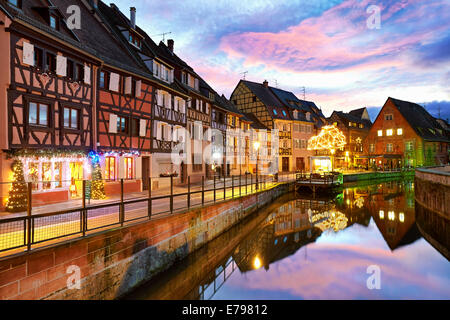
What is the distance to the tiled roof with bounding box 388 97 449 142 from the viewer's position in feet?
178

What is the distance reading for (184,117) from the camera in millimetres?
24984

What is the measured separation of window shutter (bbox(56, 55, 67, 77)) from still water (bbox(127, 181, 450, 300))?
1089 cm

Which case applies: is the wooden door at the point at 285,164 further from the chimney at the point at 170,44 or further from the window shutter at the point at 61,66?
the window shutter at the point at 61,66

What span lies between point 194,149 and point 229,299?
18.6m

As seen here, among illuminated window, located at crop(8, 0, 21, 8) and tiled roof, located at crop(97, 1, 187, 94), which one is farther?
tiled roof, located at crop(97, 1, 187, 94)

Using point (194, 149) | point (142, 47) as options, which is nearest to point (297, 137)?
point (194, 149)

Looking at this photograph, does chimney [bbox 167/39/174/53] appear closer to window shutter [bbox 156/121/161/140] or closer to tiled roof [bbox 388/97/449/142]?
window shutter [bbox 156/121/161/140]

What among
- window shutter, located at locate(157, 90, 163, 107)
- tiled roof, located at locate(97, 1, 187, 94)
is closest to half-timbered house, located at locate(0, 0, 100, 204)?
tiled roof, located at locate(97, 1, 187, 94)
